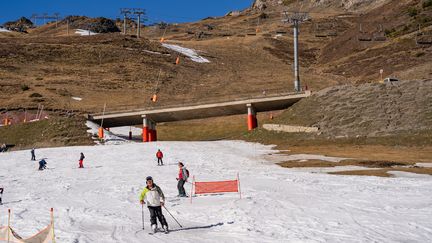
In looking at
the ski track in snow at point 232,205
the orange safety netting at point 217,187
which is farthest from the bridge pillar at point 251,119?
the orange safety netting at point 217,187

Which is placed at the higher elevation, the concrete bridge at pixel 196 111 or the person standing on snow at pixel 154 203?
the concrete bridge at pixel 196 111

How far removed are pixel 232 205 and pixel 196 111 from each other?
151 ft

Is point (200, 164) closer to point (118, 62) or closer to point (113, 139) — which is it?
point (113, 139)

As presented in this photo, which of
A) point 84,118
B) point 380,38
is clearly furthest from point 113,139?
point 380,38

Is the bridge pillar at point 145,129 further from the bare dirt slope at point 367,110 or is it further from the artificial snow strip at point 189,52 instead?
the artificial snow strip at point 189,52

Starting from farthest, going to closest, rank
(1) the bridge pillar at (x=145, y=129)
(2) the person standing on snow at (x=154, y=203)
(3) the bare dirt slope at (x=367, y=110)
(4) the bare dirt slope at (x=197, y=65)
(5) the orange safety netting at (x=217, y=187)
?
(4) the bare dirt slope at (x=197, y=65) → (1) the bridge pillar at (x=145, y=129) → (3) the bare dirt slope at (x=367, y=110) → (5) the orange safety netting at (x=217, y=187) → (2) the person standing on snow at (x=154, y=203)

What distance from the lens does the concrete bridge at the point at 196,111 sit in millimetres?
65625

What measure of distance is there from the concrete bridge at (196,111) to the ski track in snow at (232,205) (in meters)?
25.5

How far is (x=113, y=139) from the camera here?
204 feet

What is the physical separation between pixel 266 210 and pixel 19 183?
17.7 meters

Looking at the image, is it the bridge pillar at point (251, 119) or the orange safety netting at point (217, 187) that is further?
the bridge pillar at point (251, 119)

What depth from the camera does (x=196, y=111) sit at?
67312mm

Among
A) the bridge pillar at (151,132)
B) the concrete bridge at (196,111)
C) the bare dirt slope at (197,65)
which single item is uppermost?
the bare dirt slope at (197,65)

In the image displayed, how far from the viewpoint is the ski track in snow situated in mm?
16609
